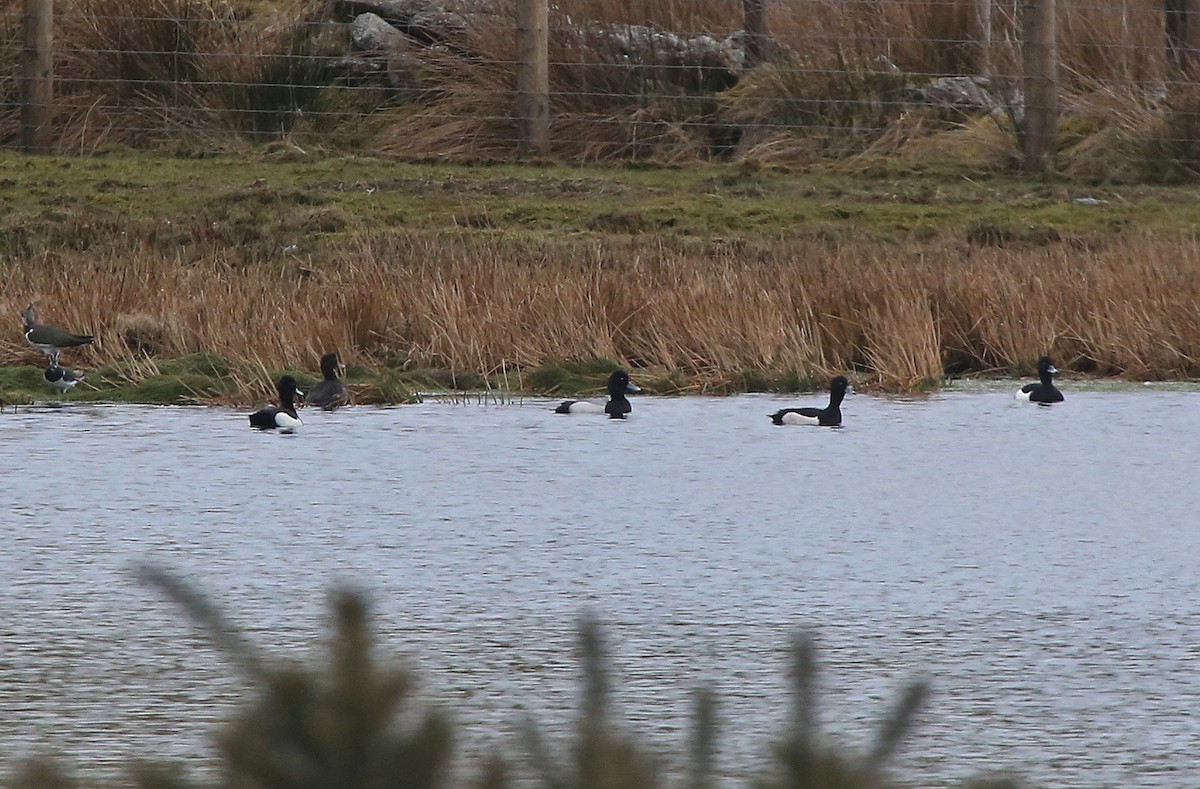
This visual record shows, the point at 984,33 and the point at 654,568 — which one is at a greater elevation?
the point at 984,33

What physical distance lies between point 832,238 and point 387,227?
3.22 m

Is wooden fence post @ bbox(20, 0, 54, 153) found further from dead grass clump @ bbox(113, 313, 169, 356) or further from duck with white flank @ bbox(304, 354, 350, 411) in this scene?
duck with white flank @ bbox(304, 354, 350, 411)

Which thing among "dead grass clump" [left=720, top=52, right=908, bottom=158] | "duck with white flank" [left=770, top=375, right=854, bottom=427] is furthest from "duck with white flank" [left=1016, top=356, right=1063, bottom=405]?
"dead grass clump" [left=720, top=52, right=908, bottom=158]

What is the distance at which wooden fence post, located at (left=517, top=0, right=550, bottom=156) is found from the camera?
19.2 m

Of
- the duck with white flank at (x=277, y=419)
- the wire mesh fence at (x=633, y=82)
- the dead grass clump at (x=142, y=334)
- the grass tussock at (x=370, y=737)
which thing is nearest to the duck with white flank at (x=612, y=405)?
the duck with white flank at (x=277, y=419)

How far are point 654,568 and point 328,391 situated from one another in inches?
196

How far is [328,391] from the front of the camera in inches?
504

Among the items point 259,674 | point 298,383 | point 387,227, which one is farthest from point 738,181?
point 259,674

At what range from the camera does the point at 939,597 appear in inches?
301

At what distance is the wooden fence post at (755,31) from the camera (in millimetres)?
21250

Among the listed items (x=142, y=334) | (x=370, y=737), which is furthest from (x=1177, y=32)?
(x=370, y=737)

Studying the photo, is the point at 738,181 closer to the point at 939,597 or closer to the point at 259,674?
the point at 939,597

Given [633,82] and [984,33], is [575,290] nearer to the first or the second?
[633,82]

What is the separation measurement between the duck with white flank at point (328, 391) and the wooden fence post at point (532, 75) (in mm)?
6745
